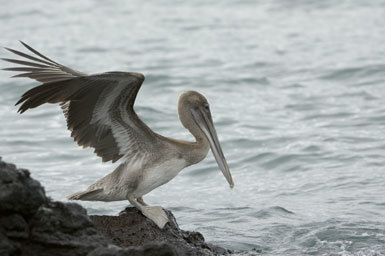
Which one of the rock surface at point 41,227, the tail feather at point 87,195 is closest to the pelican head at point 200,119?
the tail feather at point 87,195

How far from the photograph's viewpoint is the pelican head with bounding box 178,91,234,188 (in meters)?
7.64

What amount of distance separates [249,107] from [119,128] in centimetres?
723

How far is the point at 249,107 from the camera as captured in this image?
14352 mm

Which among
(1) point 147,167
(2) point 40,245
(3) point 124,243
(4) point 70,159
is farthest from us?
(4) point 70,159

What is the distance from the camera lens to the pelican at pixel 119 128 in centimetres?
673

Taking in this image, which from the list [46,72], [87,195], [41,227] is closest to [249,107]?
[87,195]

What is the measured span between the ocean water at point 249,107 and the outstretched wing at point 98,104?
4.94 feet

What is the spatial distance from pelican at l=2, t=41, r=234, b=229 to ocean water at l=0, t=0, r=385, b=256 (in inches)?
48.6

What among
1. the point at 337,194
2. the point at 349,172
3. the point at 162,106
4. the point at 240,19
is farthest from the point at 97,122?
the point at 240,19

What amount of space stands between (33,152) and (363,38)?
913 cm

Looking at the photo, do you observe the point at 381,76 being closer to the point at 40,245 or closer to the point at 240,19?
the point at 240,19

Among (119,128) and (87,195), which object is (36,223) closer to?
(87,195)

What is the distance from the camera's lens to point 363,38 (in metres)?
18.0

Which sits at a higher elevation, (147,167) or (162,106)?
(147,167)
